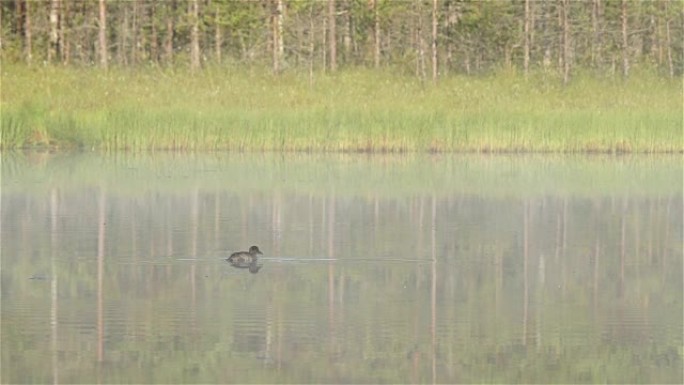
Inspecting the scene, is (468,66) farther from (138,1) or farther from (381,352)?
(381,352)

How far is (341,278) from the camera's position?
11.6 m

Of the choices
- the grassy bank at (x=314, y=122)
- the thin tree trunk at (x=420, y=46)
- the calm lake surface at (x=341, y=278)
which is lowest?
the calm lake surface at (x=341, y=278)

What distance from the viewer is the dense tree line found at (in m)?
36.3

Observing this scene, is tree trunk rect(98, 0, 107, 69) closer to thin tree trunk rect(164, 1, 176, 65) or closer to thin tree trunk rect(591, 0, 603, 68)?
thin tree trunk rect(164, 1, 176, 65)

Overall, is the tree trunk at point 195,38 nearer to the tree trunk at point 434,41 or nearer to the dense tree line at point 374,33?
the dense tree line at point 374,33

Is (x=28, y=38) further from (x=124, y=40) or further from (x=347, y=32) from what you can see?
(x=347, y=32)

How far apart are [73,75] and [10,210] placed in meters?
16.4

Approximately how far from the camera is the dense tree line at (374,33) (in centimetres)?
3628

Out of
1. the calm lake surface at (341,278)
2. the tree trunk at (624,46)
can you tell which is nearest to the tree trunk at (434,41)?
the tree trunk at (624,46)

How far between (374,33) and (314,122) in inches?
456

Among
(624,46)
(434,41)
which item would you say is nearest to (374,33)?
(434,41)

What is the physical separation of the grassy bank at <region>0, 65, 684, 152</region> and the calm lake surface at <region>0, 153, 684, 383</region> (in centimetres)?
473

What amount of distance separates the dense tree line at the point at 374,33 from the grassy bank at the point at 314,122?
4.44 metres

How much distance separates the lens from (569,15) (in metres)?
37.8
